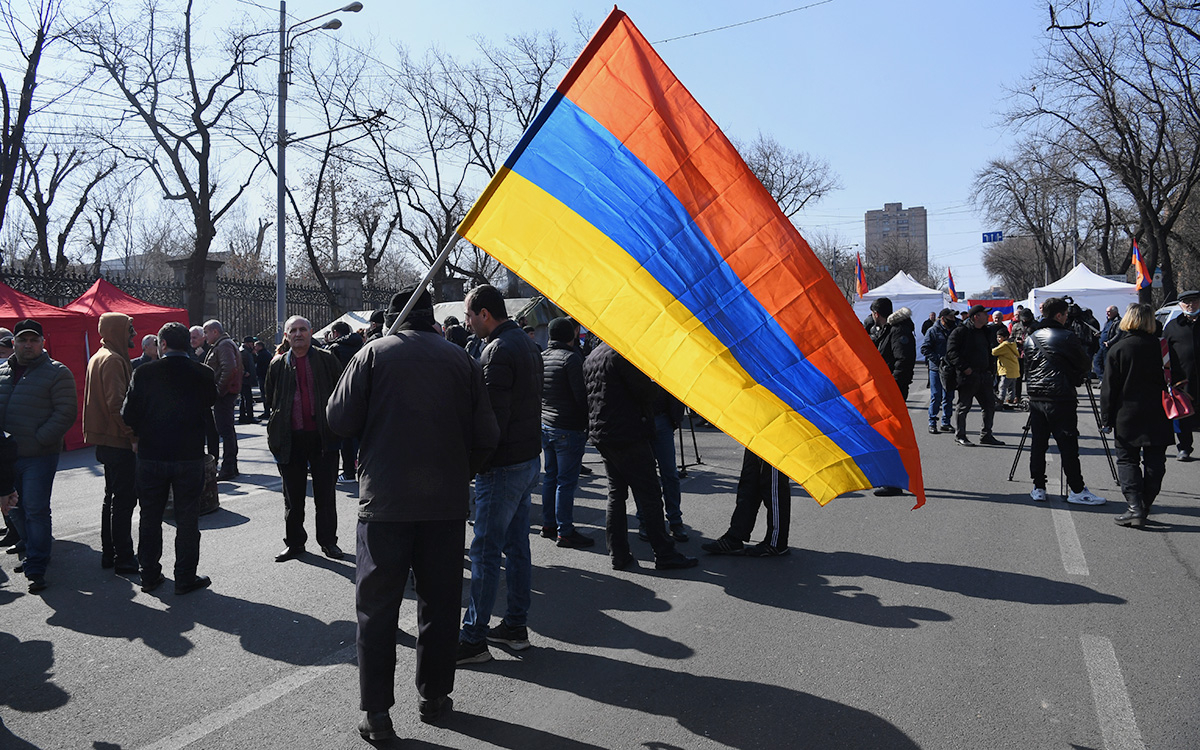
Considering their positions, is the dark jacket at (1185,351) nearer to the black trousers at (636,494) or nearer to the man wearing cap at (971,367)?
the man wearing cap at (971,367)

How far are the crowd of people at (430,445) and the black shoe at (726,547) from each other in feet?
0.07

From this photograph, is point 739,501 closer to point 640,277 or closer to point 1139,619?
point 1139,619

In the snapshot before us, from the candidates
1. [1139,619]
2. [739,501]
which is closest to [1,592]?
[739,501]

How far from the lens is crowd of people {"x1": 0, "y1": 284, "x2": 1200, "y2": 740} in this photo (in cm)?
359

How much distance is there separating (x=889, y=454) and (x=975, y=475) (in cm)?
627

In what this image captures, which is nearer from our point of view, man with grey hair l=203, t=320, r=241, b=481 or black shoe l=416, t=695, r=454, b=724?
black shoe l=416, t=695, r=454, b=724

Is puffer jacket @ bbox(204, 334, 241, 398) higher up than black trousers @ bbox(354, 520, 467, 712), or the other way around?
puffer jacket @ bbox(204, 334, 241, 398)

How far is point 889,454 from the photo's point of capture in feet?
12.4

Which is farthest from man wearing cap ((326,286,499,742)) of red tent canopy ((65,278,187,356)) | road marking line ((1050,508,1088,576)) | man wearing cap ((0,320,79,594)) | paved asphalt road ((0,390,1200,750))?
red tent canopy ((65,278,187,356))

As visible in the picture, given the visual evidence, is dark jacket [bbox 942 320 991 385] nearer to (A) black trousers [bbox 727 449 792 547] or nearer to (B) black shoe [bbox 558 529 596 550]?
(A) black trousers [bbox 727 449 792 547]

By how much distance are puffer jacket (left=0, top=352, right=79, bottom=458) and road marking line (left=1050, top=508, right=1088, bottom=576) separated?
283 inches

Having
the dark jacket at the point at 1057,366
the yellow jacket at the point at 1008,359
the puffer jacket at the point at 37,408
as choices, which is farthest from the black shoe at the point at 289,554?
the yellow jacket at the point at 1008,359

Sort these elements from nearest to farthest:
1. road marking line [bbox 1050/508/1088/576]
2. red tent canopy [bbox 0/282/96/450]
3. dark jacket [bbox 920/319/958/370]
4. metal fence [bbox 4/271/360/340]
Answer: road marking line [bbox 1050/508/1088/576]
red tent canopy [bbox 0/282/96/450]
dark jacket [bbox 920/319/958/370]
metal fence [bbox 4/271/360/340]

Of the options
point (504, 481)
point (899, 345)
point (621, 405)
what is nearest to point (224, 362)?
point (621, 405)
